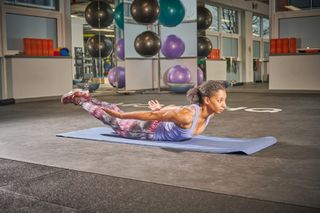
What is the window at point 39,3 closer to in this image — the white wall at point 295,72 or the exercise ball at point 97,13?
the exercise ball at point 97,13

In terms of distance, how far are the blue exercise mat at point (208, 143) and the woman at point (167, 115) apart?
71 mm

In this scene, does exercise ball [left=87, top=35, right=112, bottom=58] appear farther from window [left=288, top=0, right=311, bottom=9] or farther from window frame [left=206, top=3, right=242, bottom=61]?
window frame [left=206, top=3, right=242, bottom=61]

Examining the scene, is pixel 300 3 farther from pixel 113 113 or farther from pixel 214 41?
pixel 113 113

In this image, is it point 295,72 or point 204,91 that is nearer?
point 204,91

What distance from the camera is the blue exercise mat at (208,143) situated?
293cm

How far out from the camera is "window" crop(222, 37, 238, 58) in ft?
45.5

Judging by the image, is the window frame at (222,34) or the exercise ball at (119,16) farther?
the window frame at (222,34)

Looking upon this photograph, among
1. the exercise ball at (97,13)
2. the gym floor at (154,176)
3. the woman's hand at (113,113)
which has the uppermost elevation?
the exercise ball at (97,13)

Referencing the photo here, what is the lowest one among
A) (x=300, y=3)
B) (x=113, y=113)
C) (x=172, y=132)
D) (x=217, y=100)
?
(x=172, y=132)

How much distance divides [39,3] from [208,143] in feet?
21.3

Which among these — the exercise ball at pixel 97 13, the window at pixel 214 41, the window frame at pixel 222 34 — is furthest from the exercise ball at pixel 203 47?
the window at pixel 214 41

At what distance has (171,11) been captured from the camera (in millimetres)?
8266

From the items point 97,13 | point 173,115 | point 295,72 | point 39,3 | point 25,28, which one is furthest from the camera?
point 295,72

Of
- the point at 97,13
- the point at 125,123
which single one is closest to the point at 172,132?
the point at 125,123
